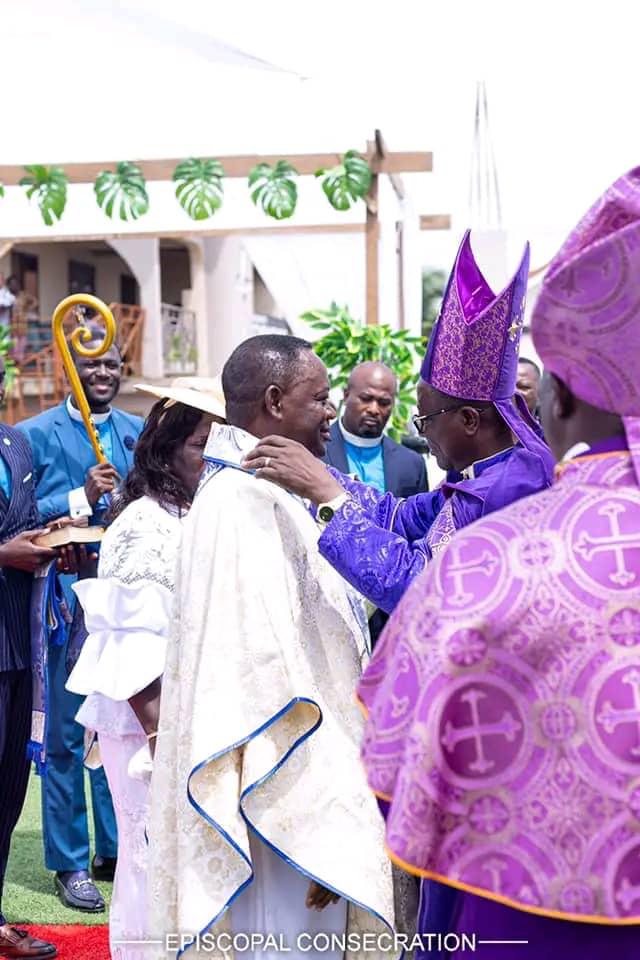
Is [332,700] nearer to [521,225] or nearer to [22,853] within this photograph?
[22,853]

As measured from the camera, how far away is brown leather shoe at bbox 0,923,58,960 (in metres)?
4.87

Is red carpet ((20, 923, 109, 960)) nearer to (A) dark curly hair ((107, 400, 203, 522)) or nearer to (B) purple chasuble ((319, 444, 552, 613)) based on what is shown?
(A) dark curly hair ((107, 400, 203, 522))

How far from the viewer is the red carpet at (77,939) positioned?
4.93 metres

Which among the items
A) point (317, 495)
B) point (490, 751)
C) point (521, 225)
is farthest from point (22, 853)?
point (521, 225)

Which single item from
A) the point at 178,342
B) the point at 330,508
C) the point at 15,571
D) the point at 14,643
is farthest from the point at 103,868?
the point at 178,342

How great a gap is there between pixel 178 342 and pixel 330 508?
20.5 m

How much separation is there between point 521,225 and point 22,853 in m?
7.50

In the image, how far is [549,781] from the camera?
195 centimetres

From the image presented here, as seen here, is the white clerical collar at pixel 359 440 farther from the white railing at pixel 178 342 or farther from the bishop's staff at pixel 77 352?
the white railing at pixel 178 342

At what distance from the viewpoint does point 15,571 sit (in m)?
5.02

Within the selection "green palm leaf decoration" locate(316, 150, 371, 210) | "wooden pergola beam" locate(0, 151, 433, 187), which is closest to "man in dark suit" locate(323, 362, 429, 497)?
Result: "green palm leaf decoration" locate(316, 150, 371, 210)

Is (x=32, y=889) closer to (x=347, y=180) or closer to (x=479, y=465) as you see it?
(x=479, y=465)

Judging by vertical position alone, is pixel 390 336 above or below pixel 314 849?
above

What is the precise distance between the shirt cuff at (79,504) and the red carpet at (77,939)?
163 centimetres
